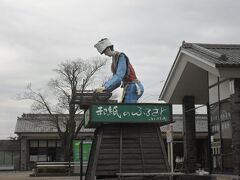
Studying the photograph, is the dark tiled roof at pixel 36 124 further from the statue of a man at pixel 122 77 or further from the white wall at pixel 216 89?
the statue of a man at pixel 122 77

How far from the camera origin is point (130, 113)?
49.9 ft

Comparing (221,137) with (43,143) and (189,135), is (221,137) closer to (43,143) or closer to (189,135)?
(189,135)

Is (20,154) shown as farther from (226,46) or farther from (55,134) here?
(226,46)

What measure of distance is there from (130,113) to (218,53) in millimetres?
4632

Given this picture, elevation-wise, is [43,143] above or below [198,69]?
below

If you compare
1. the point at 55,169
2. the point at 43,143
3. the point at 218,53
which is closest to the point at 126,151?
the point at 218,53

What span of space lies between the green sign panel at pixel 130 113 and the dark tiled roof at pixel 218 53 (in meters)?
2.64

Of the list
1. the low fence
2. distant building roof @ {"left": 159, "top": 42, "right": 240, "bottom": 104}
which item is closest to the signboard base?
distant building roof @ {"left": 159, "top": 42, "right": 240, "bottom": 104}

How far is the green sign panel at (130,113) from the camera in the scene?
15023 millimetres

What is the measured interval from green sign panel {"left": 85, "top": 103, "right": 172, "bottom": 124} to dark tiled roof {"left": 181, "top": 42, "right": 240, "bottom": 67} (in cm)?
264

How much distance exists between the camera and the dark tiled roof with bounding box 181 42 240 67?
16.6 metres

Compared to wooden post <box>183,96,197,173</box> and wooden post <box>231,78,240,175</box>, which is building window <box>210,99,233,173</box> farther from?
wooden post <box>183,96,197,173</box>

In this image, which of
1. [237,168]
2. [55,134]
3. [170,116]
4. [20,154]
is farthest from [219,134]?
[20,154]

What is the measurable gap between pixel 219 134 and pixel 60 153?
114 feet
